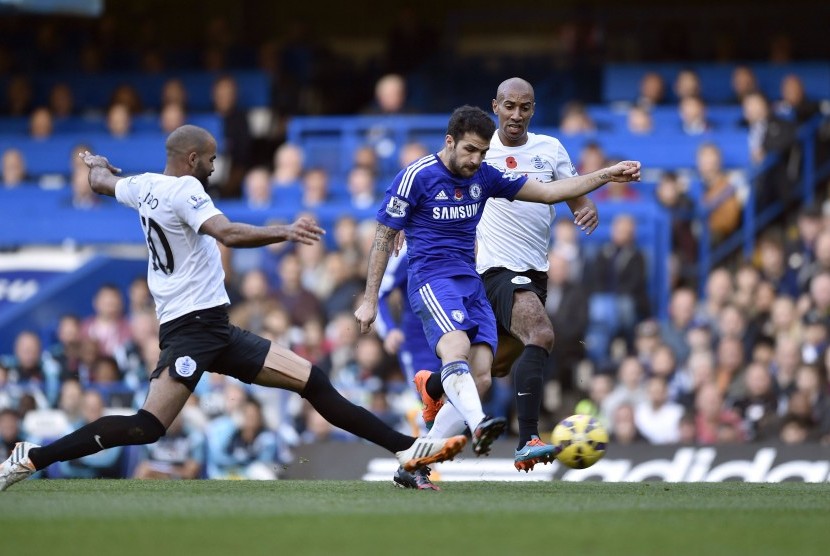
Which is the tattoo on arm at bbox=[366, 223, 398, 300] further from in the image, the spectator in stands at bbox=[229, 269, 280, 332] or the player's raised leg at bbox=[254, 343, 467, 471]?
the spectator in stands at bbox=[229, 269, 280, 332]

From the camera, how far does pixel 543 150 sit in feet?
32.1

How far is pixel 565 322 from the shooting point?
14.6 metres

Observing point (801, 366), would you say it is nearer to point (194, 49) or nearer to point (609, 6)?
point (609, 6)

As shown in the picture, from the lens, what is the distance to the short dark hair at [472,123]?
336 inches

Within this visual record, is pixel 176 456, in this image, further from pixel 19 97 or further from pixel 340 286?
pixel 19 97

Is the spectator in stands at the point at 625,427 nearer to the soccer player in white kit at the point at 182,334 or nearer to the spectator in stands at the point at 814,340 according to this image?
the spectator in stands at the point at 814,340

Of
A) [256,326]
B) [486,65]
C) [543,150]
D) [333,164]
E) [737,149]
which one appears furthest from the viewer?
[486,65]

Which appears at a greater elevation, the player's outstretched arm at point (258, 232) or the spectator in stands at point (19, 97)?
the spectator in stands at point (19, 97)

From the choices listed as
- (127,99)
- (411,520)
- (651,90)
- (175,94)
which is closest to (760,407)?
(651,90)

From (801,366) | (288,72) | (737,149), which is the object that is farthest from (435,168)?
(288,72)

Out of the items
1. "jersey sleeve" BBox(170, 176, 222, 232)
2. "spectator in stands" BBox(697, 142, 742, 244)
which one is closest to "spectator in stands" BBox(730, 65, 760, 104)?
"spectator in stands" BBox(697, 142, 742, 244)

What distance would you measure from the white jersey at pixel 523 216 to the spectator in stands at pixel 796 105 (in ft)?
24.8

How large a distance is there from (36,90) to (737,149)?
10.9 m

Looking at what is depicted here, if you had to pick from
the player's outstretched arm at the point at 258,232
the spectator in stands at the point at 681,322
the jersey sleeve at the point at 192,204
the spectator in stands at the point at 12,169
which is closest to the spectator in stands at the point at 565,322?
the spectator in stands at the point at 681,322
